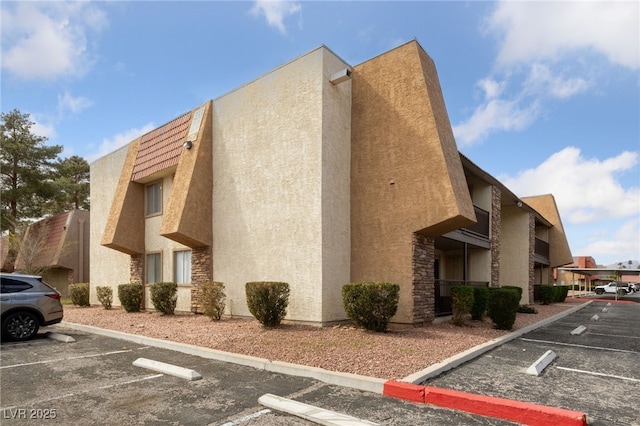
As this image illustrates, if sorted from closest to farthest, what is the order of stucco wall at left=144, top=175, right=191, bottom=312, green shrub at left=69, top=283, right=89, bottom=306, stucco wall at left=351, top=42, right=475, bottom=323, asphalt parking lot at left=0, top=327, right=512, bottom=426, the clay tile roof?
asphalt parking lot at left=0, top=327, right=512, bottom=426 → stucco wall at left=351, top=42, right=475, bottom=323 → stucco wall at left=144, top=175, right=191, bottom=312 → the clay tile roof → green shrub at left=69, top=283, right=89, bottom=306

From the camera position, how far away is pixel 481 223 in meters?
16.6

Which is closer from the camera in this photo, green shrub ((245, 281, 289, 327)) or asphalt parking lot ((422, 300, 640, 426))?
asphalt parking lot ((422, 300, 640, 426))

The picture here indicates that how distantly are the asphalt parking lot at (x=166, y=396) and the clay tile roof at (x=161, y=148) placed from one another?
937 centimetres

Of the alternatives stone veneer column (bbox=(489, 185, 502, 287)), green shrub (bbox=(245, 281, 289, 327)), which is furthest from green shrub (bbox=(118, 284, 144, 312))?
stone veneer column (bbox=(489, 185, 502, 287))

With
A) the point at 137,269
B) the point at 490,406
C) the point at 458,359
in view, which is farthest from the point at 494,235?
the point at 137,269

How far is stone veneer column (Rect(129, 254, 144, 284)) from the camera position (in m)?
17.4

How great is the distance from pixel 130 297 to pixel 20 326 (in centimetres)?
575

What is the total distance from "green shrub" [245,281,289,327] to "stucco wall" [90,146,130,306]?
34.5ft

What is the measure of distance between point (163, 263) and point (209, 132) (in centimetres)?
583

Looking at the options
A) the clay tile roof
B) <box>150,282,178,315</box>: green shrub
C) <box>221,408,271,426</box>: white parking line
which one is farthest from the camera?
the clay tile roof

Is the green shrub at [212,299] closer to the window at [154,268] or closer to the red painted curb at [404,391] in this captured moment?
the window at [154,268]

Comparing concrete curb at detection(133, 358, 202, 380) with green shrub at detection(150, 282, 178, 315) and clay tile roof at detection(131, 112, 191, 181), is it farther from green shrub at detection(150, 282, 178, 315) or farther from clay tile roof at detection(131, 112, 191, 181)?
clay tile roof at detection(131, 112, 191, 181)

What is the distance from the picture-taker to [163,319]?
13.4 metres

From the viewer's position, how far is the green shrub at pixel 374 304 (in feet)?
31.9
